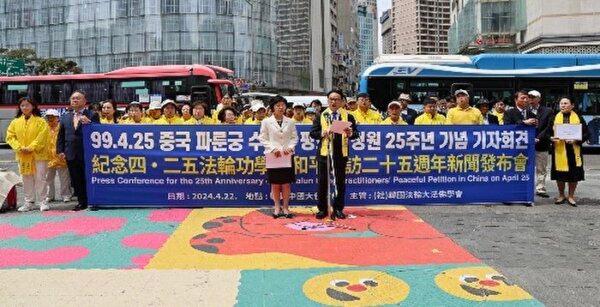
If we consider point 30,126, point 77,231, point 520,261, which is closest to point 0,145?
point 30,126

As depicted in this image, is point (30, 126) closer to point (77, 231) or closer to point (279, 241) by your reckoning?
point (77, 231)

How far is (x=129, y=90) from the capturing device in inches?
891

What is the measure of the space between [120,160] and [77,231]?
67.8 inches

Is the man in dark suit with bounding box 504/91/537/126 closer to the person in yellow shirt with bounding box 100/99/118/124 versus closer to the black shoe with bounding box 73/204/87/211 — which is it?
the person in yellow shirt with bounding box 100/99/118/124

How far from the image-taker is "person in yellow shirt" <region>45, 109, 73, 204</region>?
8.98 m

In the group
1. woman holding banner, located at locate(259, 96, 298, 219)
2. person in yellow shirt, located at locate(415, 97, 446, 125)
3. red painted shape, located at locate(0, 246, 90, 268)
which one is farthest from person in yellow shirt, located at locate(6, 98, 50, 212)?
person in yellow shirt, located at locate(415, 97, 446, 125)

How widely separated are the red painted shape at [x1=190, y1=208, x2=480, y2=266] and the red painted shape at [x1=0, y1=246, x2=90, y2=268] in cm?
127

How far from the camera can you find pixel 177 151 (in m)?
8.37

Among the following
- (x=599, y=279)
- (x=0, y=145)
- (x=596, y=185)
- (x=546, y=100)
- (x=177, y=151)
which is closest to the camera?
(x=599, y=279)

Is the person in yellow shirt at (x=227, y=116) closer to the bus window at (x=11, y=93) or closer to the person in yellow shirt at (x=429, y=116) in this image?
the person in yellow shirt at (x=429, y=116)

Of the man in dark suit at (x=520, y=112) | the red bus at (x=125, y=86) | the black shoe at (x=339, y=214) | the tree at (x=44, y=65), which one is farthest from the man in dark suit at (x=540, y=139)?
the tree at (x=44, y=65)

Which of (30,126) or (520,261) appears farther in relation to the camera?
(30,126)

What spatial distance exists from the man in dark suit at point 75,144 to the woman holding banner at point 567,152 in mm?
7368

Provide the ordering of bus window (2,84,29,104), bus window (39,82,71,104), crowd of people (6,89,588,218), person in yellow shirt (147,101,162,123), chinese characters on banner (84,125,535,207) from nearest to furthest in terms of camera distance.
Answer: crowd of people (6,89,588,218) < chinese characters on banner (84,125,535,207) < person in yellow shirt (147,101,162,123) < bus window (39,82,71,104) < bus window (2,84,29,104)
